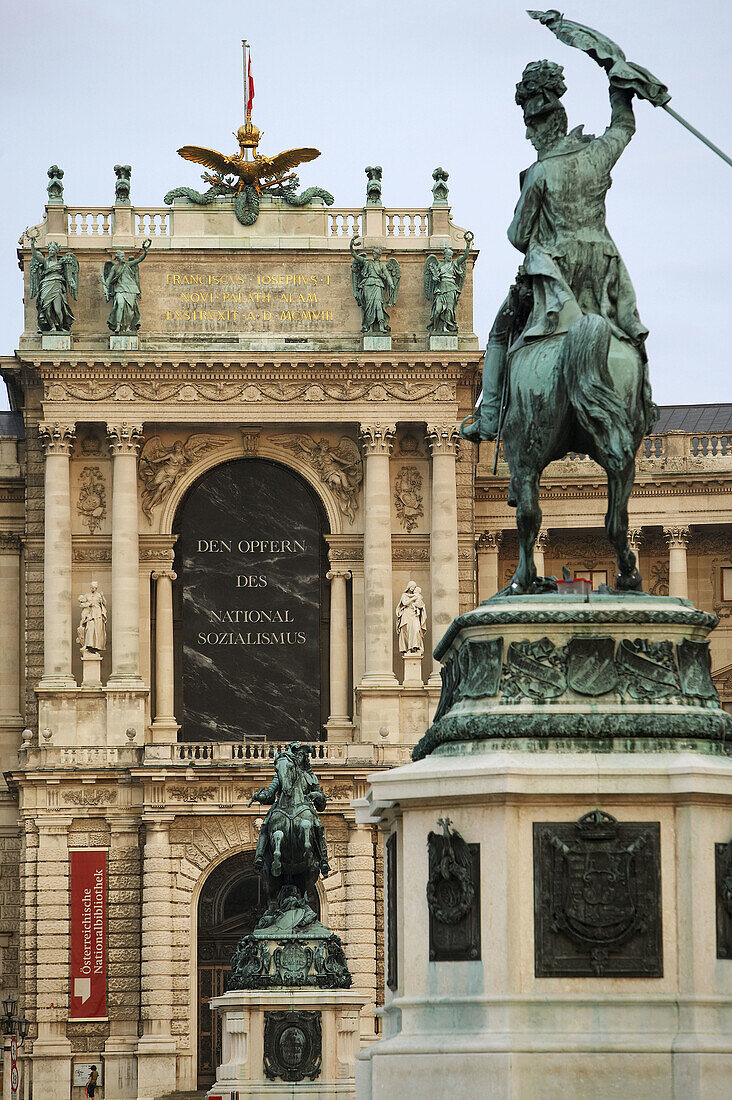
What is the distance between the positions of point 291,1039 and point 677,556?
27.9 m

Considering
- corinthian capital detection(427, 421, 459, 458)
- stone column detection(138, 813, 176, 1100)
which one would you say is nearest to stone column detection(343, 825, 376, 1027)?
stone column detection(138, 813, 176, 1100)

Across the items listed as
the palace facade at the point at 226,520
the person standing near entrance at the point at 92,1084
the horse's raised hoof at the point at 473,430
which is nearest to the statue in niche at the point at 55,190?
the palace facade at the point at 226,520

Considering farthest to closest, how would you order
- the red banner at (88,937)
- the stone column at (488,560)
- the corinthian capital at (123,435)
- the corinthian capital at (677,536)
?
the stone column at (488,560) → the corinthian capital at (677,536) → the corinthian capital at (123,435) → the red banner at (88,937)

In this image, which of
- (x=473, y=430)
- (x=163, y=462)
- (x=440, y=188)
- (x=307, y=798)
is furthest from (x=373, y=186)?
(x=473, y=430)

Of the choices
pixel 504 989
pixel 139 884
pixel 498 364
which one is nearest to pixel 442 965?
pixel 504 989

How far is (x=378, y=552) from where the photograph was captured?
54656 millimetres

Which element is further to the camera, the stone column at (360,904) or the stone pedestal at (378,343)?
the stone pedestal at (378,343)

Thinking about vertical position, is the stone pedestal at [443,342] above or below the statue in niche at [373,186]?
below

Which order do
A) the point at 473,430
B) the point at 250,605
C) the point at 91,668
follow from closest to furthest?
1. the point at 473,430
2. the point at 91,668
3. the point at 250,605

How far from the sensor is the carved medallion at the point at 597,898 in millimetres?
13977

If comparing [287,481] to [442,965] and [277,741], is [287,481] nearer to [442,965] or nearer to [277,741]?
[277,741]

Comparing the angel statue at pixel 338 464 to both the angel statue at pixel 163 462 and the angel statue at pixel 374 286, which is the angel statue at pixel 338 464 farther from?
the angel statue at pixel 374 286

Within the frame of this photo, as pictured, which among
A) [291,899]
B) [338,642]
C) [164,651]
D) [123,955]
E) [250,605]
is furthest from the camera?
[338,642]

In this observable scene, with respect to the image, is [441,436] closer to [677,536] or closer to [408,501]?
[408,501]
